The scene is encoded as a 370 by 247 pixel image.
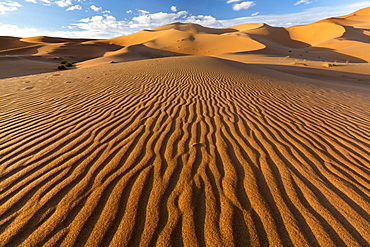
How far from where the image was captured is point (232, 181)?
2.26m

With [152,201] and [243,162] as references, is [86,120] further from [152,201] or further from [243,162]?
[243,162]

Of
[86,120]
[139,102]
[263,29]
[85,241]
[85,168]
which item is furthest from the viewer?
[263,29]

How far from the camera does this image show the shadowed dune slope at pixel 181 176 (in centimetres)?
167

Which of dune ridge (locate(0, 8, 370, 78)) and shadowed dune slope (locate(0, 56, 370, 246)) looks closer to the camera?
shadowed dune slope (locate(0, 56, 370, 246))

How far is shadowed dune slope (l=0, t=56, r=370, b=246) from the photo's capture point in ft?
5.48

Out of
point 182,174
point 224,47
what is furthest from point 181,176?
point 224,47

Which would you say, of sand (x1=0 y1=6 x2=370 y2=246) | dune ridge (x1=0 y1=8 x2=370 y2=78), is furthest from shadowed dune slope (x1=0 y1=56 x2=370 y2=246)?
dune ridge (x1=0 y1=8 x2=370 y2=78)

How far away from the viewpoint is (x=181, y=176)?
2309mm

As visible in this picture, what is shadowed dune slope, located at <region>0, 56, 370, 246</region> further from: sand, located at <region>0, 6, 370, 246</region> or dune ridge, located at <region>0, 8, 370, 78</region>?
dune ridge, located at <region>0, 8, 370, 78</region>

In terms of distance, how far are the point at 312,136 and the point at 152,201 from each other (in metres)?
3.14

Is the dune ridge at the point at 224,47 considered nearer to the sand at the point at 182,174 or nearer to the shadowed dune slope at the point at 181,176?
the sand at the point at 182,174

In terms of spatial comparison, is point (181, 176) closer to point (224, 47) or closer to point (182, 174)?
point (182, 174)

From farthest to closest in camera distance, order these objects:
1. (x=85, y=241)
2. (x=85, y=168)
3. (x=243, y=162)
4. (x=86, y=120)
A: (x=86, y=120)
(x=243, y=162)
(x=85, y=168)
(x=85, y=241)

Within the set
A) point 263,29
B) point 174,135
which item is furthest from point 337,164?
point 263,29
